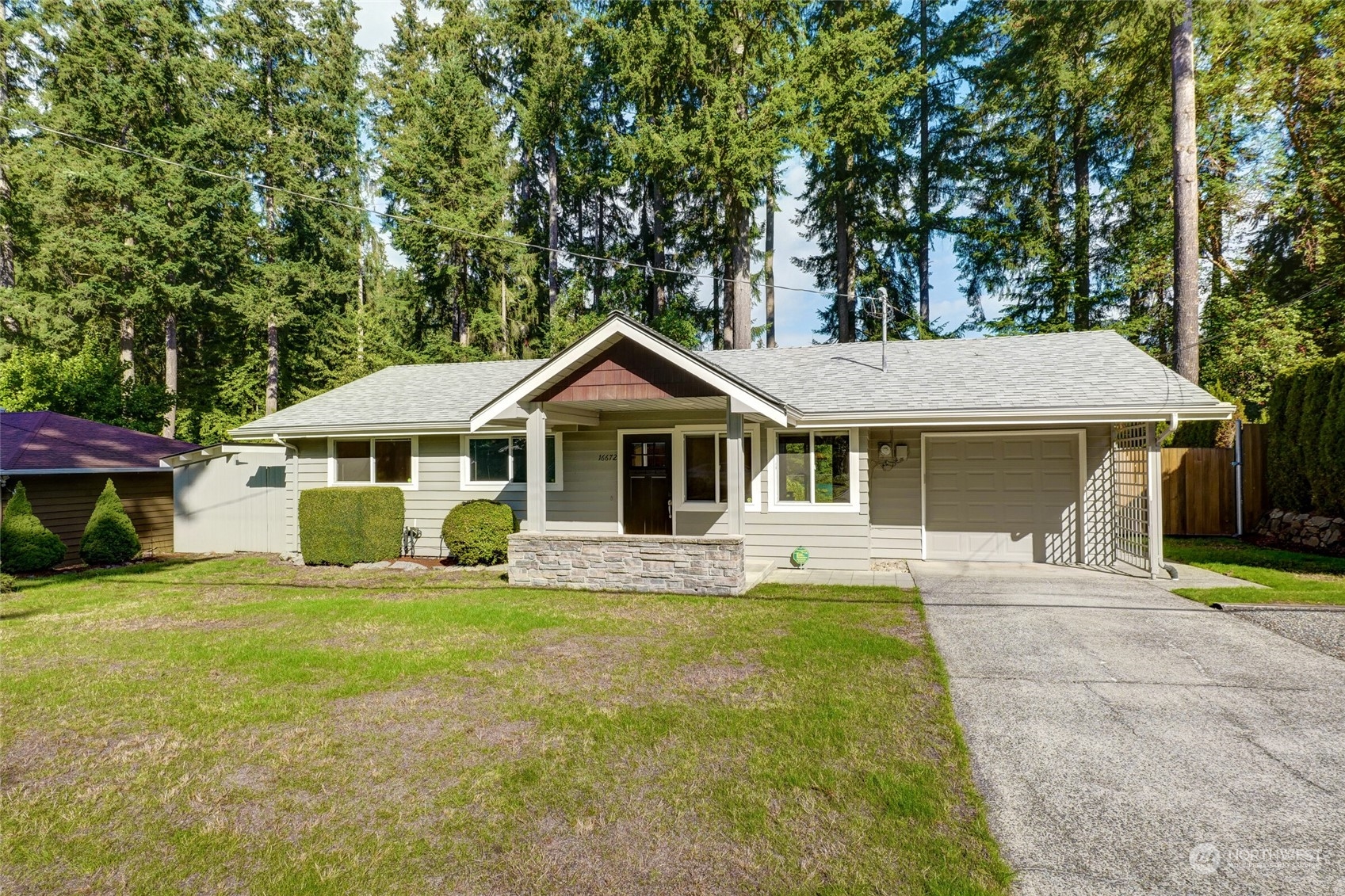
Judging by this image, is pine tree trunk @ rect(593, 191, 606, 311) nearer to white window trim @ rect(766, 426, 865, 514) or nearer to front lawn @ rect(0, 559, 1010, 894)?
white window trim @ rect(766, 426, 865, 514)

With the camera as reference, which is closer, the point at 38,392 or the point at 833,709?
the point at 833,709

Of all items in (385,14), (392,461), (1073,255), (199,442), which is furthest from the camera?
(385,14)

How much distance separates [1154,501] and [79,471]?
57.4ft

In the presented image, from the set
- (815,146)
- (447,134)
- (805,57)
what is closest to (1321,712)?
(815,146)

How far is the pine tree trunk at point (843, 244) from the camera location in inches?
822

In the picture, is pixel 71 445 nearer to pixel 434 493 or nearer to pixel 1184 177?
pixel 434 493

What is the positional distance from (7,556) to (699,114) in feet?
54.8

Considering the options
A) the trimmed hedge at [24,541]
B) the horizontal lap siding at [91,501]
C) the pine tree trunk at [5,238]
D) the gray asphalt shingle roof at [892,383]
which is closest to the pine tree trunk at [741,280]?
the gray asphalt shingle roof at [892,383]

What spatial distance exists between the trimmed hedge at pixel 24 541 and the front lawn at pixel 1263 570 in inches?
660

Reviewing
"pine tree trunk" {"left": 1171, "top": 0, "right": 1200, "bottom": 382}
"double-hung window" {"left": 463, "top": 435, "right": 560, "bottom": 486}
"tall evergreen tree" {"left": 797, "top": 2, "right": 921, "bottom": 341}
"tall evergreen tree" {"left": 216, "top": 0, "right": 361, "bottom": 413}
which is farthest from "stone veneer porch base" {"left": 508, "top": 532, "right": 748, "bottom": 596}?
"tall evergreen tree" {"left": 216, "top": 0, "right": 361, "bottom": 413}

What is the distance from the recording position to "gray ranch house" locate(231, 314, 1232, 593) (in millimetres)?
8570

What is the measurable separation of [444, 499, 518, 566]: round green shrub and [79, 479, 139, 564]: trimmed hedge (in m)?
6.14

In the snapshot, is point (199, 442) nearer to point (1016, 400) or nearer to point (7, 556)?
point (7, 556)

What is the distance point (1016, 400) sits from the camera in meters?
9.20
